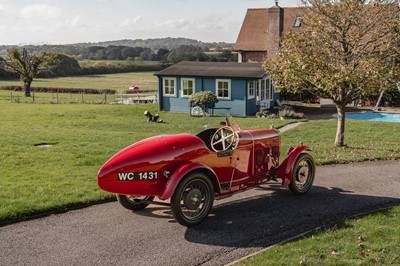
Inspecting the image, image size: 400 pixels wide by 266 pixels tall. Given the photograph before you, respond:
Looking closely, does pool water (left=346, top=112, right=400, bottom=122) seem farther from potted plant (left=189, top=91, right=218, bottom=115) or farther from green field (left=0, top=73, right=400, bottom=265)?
potted plant (left=189, top=91, right=218, bottom=115)

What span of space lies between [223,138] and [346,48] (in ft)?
26.2

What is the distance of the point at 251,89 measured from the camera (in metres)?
30.7

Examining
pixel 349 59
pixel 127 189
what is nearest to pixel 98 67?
pixel 349 59

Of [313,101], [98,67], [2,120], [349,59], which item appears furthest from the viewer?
[98,67]

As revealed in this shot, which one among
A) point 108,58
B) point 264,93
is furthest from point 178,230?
point 108,58

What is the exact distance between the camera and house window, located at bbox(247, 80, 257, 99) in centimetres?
3014

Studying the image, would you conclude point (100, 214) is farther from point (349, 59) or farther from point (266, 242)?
point (349, 59)

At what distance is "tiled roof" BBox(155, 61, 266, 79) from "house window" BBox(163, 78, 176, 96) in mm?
561

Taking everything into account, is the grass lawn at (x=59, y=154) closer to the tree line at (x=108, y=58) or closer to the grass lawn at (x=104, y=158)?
the grass lawn at (x=104, y=158)

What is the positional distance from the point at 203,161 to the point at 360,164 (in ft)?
22.3

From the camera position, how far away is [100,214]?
342 inches

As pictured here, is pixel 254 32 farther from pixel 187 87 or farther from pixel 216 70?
pixel 187 87

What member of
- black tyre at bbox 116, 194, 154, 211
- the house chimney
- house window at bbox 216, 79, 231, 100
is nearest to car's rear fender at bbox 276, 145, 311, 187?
black tyre at bbox 116, 194, 154, 211

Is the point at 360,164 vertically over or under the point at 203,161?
under
